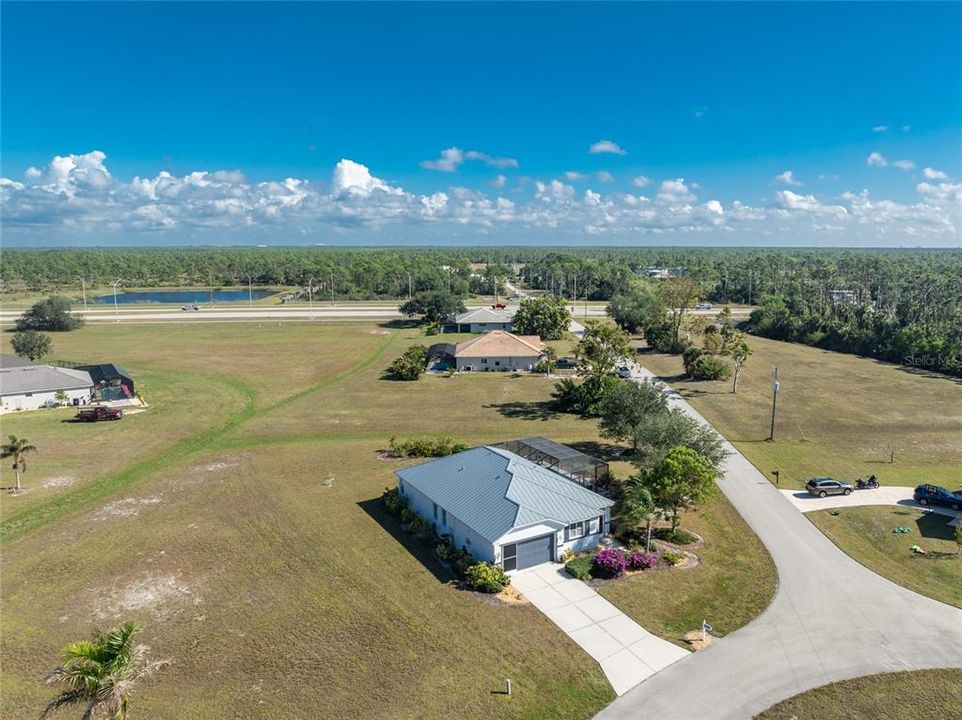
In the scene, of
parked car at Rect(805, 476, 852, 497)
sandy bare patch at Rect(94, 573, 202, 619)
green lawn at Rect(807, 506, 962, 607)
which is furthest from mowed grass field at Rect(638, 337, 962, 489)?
sandy bare patch at Rect(94, 573, 202, 619)

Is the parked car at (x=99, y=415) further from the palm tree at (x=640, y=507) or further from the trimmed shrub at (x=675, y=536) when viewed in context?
the trimmed shrub at (x=675, y=536)

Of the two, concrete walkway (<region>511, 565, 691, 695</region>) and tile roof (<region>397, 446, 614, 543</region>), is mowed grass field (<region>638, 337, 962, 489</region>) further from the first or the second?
concrete walkway (<region>511, 565, 691, 695</region>)

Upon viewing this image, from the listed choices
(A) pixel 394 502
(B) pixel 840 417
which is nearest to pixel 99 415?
(A) pixel 394 502

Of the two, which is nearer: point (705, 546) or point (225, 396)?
point (705, 546)

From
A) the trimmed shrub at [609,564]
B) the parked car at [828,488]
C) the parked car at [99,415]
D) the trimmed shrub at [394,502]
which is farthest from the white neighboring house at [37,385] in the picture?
the parked car at [828,488]

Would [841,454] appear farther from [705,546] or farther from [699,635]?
[699,635]

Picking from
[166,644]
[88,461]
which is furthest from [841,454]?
[88,461]
